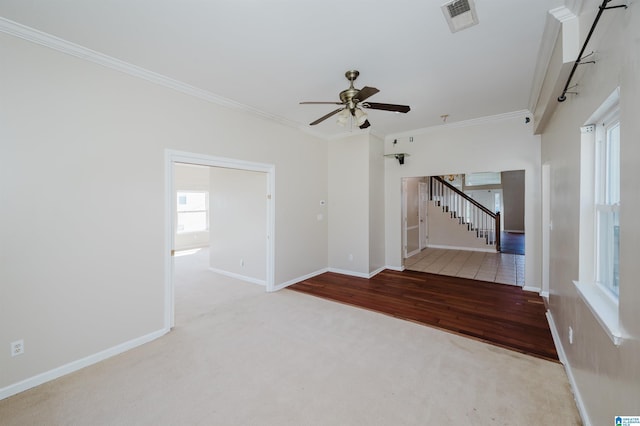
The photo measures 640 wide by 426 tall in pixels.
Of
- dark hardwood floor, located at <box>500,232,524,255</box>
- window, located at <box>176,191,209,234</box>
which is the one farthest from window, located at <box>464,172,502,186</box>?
window, located at <box>176,191,209,234</box>

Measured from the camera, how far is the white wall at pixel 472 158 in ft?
13.3

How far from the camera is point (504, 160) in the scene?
4301 millimetres

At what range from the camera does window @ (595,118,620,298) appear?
1.61 meters

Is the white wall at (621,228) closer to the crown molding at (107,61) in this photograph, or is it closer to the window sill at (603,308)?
the window sill at (603,308)

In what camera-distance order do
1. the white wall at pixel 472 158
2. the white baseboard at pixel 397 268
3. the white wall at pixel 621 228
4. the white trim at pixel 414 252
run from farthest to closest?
1. the white trim at pixel 414 252
2. the white baseboard at pixel 397 268
3. the white wall at pixel 472 158
4. the white wall at pixel 621 228

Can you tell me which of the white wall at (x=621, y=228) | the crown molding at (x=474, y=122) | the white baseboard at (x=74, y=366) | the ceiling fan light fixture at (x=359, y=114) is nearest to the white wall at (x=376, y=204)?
the crown molding at (x=474, y=122)

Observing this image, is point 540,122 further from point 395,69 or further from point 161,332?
point 161,332

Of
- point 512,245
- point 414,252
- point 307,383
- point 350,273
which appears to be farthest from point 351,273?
point 512,245

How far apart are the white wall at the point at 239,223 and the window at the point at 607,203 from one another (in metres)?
3.93

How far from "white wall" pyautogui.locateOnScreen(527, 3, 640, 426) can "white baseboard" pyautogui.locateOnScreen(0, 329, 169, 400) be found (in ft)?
12.0

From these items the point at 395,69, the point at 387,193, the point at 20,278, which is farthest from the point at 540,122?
the point at 20,278

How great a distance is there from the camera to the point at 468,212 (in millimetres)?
7734

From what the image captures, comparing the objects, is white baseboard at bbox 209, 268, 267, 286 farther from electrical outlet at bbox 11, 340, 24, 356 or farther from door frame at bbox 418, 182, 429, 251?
door frame at bbox 418, 182, 429, 251

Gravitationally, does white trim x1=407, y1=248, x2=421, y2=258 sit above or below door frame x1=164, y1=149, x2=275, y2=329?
below
